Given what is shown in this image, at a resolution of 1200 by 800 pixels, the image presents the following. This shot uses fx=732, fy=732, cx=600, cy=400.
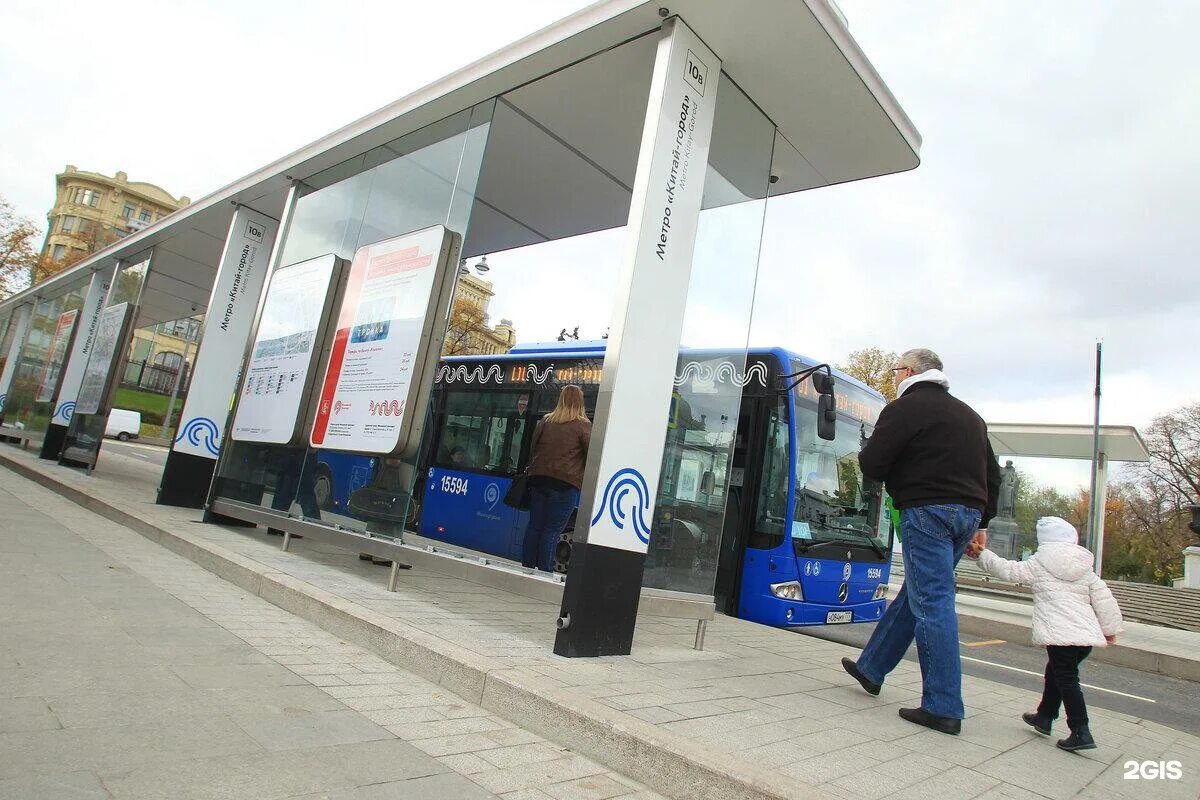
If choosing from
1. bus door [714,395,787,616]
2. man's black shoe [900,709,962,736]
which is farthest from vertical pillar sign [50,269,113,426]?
man's black shoe [900,709,962,736]

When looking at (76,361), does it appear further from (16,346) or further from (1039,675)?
(1039,675)

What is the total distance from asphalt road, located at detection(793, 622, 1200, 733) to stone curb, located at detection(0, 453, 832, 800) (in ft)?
18.1

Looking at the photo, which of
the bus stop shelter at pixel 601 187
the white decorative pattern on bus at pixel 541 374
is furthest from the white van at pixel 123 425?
the white decorative pattern on bus at pixel 541 374

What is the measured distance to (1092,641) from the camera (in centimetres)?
378

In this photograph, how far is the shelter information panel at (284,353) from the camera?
7.54 metres

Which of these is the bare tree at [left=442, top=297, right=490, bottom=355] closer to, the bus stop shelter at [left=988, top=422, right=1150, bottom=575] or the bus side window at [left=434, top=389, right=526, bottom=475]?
the bus side window at [left=434, top=389, right=526, bottom=475]

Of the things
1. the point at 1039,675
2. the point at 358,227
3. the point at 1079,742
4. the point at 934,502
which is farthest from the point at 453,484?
the point at 1079,742

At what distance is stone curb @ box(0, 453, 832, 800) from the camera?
271 centimetres

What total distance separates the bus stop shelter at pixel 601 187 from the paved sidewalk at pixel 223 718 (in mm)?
1281

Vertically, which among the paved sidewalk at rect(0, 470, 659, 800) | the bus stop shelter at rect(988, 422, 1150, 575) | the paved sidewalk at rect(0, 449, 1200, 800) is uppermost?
the bus stop shelter at rect(988, 422, 1150, 575)

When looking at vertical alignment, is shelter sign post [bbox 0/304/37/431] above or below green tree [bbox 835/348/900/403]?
below

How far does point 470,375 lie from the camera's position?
38.0 feet

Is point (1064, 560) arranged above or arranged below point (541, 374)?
below

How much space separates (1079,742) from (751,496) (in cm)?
467
